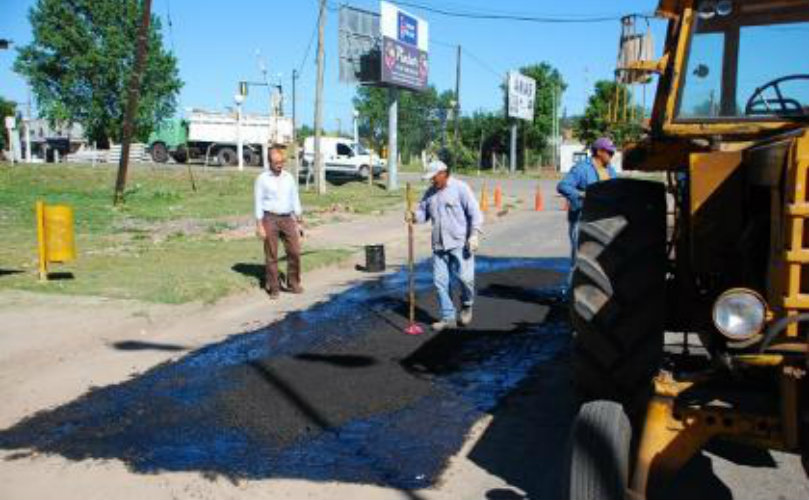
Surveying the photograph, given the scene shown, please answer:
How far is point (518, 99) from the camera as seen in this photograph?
5572cm

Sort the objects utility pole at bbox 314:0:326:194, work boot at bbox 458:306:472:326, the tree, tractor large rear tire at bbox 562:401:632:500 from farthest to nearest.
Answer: the tree
utility pole at bbox 314:0:326:194
work boot at bbox 458:306:472:326
tractor large rear tire at bbox 562:401:632:500

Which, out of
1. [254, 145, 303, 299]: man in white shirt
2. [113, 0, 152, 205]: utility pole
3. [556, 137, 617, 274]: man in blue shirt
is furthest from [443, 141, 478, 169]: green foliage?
[556, 137, 617, 274]: man in blue shirt

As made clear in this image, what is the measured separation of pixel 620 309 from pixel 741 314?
116 centimetres

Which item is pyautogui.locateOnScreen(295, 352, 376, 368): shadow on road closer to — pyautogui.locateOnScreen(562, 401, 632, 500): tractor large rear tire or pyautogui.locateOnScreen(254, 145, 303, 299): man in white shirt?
pyautogui.locateOnScreen(254, 145, 303, 299): man in white shirt

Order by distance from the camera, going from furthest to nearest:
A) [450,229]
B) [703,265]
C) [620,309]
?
1. [450,229]
2. [620,309]
3. [703,265]

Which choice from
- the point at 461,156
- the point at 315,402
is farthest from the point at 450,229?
the point at 461,156

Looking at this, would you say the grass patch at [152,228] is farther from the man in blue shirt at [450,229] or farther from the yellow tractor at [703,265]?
the yellow tractor at [703,265]

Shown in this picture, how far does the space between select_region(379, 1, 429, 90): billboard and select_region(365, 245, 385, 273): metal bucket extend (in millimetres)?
20565

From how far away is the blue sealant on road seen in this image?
17.1ft

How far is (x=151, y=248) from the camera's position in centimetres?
1455

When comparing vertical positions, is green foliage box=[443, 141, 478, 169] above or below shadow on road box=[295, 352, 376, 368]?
above

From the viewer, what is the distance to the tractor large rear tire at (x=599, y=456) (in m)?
3.50

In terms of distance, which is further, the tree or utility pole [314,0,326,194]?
the tree

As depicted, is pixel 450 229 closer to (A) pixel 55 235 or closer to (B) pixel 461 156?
Result: (A) pixel 55 235
